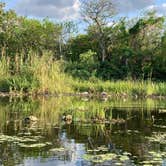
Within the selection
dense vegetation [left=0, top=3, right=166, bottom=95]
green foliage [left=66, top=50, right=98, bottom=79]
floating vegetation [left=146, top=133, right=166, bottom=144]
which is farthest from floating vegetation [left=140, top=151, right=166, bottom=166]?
green foliage [left=66, top=50, right=98, bottom=79]

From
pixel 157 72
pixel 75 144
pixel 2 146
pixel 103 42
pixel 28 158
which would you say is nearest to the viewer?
pixel 28 158

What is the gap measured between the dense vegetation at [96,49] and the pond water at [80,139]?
16717 millimetres

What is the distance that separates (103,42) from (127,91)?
1152cm

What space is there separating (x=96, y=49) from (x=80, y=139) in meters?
34.0

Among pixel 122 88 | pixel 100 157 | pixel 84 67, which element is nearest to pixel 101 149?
pixel 100 157

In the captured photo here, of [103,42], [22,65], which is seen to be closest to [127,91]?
[22,65]

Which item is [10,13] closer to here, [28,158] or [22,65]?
[22,65]

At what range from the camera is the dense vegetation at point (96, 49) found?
119 feet

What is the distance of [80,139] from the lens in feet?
41.9

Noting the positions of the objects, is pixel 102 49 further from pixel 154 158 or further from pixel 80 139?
pixel 154 158

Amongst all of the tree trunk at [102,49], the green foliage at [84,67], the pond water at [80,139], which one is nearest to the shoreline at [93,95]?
the green foliage at [84,67]

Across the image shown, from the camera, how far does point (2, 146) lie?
439 inches

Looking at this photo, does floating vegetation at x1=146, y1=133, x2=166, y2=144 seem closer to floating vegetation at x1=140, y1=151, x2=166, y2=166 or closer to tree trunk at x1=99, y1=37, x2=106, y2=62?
floating vegetation at x1=140, y1=151, x2=166, y2=166

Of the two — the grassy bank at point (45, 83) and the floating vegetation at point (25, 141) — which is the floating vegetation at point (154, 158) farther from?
the grassy bank at point (45, 83)
